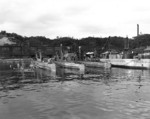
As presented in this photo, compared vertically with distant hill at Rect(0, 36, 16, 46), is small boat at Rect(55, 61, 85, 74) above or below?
below

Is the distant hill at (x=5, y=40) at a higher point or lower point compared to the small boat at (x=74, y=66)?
higher

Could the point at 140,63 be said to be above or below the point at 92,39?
below

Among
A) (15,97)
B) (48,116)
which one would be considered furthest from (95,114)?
(15,97)

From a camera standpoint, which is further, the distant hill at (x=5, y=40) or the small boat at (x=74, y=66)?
the distant hill at (x=5, y=40)

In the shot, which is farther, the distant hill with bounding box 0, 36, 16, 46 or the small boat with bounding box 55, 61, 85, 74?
the distant hill with bounding box 0, 36, 16, 46

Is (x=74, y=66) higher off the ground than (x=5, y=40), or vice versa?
(x=5, y=40)

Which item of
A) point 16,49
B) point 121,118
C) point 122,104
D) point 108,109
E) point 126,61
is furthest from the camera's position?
point 16,49

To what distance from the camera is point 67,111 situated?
17625 millimetres

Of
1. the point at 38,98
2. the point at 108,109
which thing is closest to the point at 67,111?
the point at 108,109

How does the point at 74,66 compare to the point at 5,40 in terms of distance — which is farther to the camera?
the point at 5,40

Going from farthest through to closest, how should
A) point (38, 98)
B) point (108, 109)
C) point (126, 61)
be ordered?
point (126, 61)
point (38, 98)
point (108, 109)

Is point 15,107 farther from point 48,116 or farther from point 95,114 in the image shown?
point 95,114

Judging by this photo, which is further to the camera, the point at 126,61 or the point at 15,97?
the point at 126,61

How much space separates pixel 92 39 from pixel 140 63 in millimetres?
130141
